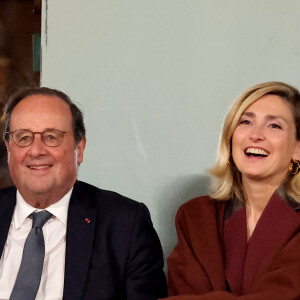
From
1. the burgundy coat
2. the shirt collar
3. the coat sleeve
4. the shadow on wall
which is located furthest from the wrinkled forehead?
the shadow on wall

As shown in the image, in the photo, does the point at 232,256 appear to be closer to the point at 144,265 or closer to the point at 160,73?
the point at 144,265

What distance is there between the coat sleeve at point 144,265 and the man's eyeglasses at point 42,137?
0.35m

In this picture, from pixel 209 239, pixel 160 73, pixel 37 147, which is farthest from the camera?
pixel 160 73

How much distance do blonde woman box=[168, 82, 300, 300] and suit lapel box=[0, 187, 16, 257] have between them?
22.2 inches

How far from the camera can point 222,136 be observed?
6.89 ft

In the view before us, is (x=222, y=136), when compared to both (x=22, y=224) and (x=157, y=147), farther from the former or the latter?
(x=22, y=224)

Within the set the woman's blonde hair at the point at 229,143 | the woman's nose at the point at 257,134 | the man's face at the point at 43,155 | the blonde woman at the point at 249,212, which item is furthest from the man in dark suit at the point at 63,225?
the woman's nose at the point at 257,134

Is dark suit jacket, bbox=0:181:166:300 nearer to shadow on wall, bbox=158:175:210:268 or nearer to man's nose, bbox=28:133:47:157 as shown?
man's nose, bbox=28:133:47:157

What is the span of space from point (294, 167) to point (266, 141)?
0.16 meters

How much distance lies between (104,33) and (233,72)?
0.58 meters

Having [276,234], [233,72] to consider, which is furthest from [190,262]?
[233,72]

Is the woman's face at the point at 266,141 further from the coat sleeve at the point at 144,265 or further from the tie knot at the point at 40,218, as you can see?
the tie knot at the point at 40,218

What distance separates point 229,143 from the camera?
6.86ft

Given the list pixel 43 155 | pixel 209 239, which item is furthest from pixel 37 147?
pixel 209 239
